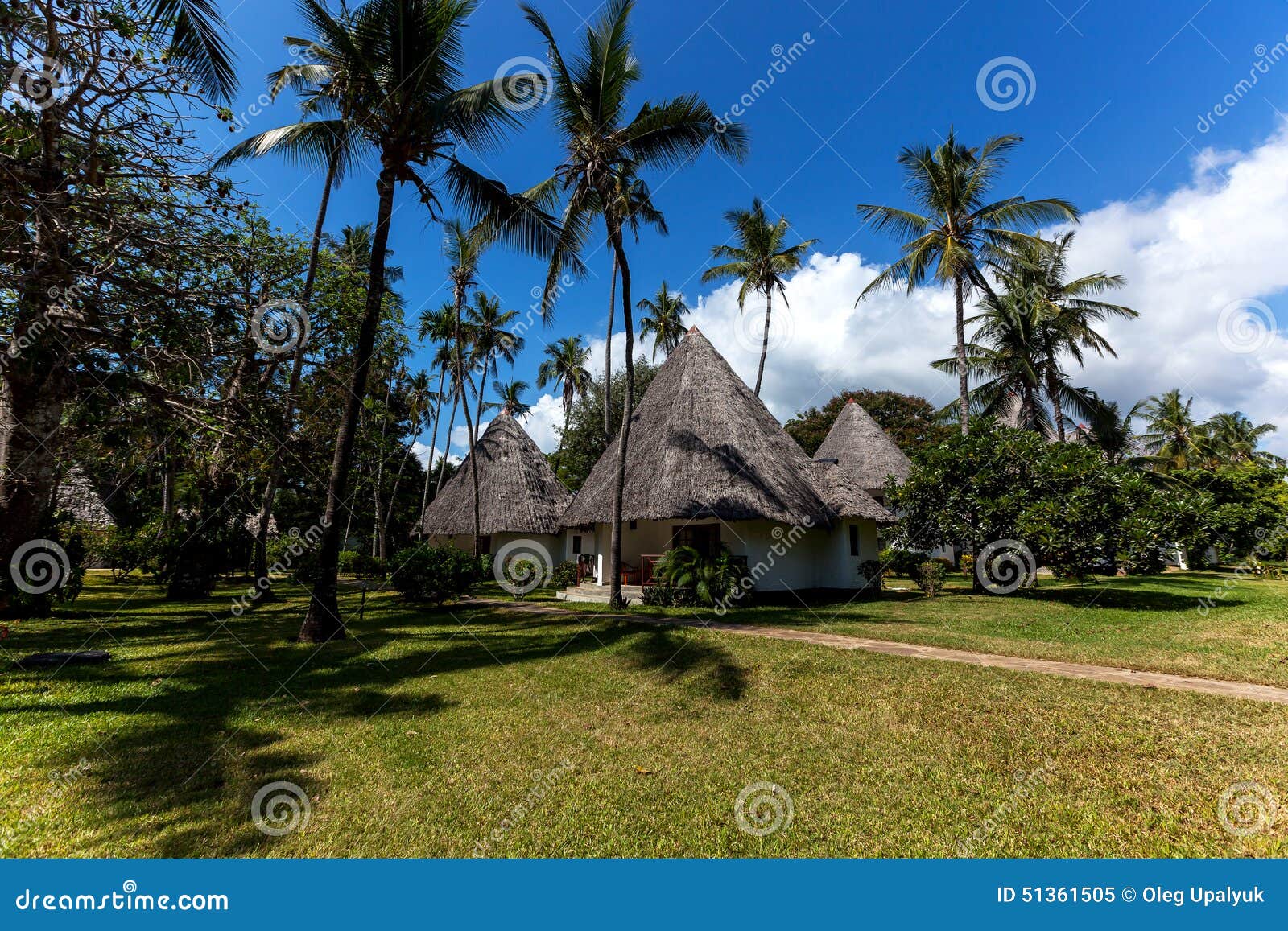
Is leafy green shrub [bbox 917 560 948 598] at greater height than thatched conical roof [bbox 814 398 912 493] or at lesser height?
lesser

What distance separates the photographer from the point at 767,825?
352cm

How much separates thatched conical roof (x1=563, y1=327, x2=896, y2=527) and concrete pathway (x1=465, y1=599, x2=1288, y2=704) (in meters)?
4.04

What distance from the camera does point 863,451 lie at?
25953mm

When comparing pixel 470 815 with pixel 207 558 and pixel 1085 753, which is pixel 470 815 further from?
pixel 207 558

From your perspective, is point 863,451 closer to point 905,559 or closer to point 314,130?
point 905,559

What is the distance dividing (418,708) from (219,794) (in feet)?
7.08

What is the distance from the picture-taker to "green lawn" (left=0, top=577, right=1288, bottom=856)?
335 centimetres

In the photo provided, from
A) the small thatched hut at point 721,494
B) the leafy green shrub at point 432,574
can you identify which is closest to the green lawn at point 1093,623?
the small thatched hut at point 721,494

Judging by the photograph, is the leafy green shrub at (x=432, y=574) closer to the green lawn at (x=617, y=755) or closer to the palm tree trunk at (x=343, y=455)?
the palm tree trunk at (x=343, y=455)

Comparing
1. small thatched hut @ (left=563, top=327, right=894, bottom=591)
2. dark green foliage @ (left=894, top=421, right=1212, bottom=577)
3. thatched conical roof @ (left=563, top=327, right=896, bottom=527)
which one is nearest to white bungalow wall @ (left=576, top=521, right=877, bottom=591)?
small thatched hut @ (left=563, top=327, right=894, bottom=591)

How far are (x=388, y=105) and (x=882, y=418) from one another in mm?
35234

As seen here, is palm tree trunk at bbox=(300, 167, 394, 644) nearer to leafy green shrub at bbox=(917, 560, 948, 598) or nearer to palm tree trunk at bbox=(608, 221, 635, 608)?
palm tree trunk at bbox=(608, 221, 635, 608)

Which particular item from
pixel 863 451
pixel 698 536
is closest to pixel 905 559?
pixel 698 536

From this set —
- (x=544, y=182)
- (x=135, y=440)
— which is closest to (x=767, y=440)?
(x=544, y=182)
